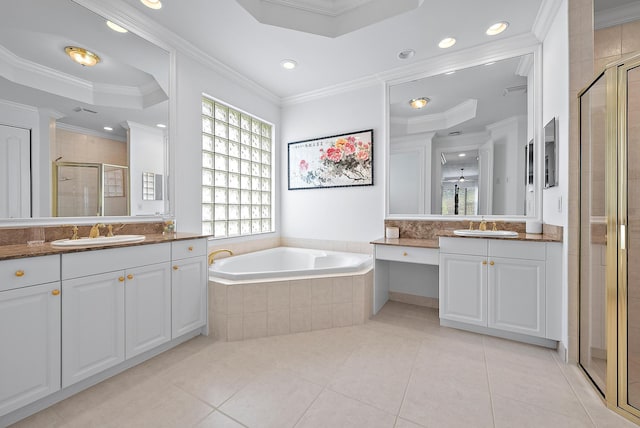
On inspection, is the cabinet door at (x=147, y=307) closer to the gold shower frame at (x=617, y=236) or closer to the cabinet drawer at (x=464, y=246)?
the cabinet drawer at (x=464, y=246)

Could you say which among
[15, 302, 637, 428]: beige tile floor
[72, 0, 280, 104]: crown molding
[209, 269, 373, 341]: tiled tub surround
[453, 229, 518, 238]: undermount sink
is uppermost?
[72, 0, 280, 104]: crown molding

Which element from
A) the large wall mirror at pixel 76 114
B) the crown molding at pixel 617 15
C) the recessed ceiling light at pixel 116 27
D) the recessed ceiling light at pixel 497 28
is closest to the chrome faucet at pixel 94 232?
the large wall mirror at pixel 76 114

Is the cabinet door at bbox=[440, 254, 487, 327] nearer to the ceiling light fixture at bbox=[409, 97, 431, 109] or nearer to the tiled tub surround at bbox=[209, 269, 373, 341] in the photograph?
the tiled tub surround at bbox=[209, 269, 373, 341]

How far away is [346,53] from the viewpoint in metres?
2.62

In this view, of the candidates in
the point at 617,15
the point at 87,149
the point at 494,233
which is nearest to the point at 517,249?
the point at 494,233

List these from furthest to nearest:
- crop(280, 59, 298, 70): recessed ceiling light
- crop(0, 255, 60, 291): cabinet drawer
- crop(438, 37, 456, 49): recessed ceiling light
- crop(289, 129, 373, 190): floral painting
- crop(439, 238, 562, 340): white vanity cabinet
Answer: crop(289, 129, 373, 190): floral painting
crop(280, 59, 298, 70): recessed ceiling light
crop(438, 37, 456, 49): recessed ceiling light
crop(439, 238, 562, 340): white vanity cabinet
crop(0, 255, 60, 291): cabinet drawer

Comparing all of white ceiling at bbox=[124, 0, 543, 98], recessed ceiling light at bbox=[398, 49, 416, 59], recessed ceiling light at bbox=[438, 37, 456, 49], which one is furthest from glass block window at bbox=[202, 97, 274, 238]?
recessed ceiling light at bbox=[438, 37, 456, 49]

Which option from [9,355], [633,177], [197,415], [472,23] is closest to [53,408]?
[9,355]

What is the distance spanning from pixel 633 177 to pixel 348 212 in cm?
228

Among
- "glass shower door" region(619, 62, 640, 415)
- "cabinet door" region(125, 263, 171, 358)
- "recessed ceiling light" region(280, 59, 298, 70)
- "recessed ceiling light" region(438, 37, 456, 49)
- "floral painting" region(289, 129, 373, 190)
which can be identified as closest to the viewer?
"glass shower door" region(619, 62, 640, 415)

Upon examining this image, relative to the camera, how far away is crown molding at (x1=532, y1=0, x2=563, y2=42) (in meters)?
1.94

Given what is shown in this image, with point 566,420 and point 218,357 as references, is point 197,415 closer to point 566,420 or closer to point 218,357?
point 218,357

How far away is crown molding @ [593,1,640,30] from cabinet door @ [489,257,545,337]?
5.82 feet

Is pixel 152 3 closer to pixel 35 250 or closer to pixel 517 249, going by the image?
pixel 35 250
